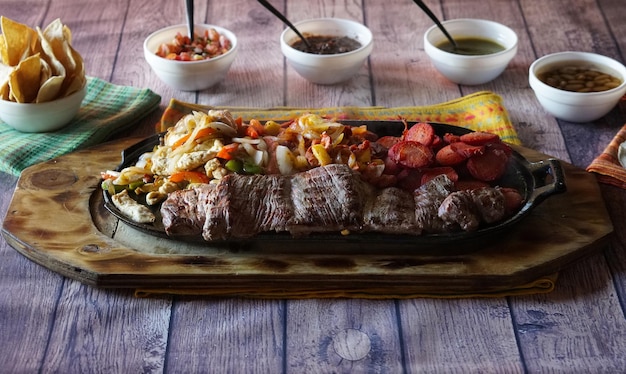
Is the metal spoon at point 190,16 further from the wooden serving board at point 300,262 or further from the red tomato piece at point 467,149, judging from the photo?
the red tomato piece at point 467,149

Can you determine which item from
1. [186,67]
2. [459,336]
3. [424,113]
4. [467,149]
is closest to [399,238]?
[459,336]

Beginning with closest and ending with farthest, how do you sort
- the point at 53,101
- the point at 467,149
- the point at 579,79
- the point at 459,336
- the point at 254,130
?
the point at 459,336
the point at 467,149
the point at 254,130
the point at 53,101
the point at 579,79

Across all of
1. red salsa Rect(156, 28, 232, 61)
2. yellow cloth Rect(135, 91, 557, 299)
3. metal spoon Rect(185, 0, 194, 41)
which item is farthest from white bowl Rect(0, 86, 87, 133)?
metal spoon Rect(185, 0, 194, 41)

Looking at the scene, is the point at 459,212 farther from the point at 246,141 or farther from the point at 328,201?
the point at 246,141

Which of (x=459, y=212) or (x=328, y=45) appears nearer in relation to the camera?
(x=459, y=212)

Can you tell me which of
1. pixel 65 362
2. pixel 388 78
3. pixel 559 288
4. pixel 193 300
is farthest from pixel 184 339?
pixel 388 78

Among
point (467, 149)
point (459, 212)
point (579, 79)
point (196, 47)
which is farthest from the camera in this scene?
point (196, 47)

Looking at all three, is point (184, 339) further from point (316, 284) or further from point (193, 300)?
point (316, 284)
